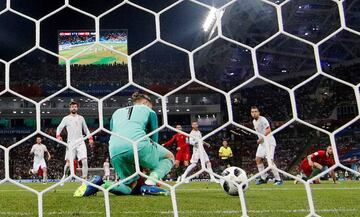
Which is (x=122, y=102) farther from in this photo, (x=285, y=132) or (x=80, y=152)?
(x=80, y=152)

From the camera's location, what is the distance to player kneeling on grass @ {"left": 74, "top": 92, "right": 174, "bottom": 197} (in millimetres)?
3633

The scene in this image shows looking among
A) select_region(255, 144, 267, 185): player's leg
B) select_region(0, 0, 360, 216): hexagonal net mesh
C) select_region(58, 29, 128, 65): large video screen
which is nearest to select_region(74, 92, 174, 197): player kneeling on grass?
select_region(255, 144, 267, 185): player's leg

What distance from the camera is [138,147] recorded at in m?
3.67

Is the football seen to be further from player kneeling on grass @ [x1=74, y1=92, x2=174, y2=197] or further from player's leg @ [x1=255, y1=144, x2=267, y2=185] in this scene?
player's leg @ [x1=255, y1=144, x2=267, y2=185]

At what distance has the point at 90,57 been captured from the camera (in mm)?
23594

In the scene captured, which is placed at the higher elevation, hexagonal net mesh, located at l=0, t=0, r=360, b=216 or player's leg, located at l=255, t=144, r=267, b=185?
hexagonal net mesh, located at l=0, t=0, r=360, b=216

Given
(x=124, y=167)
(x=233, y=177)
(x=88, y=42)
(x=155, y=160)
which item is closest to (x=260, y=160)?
(x=233, y=177)

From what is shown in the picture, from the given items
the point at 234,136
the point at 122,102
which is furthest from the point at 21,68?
the point at 234,136

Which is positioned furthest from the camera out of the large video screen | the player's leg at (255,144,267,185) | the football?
the large video screen

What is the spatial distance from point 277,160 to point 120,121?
51.6 feet

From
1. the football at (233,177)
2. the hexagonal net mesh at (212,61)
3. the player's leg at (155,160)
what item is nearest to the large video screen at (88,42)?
the hexagonal net mesh at (212,61)

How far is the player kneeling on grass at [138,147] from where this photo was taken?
3.63 metres

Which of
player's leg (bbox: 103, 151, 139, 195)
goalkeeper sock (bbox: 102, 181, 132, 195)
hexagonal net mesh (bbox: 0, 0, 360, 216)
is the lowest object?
goalkeeper sock (bbox: 102, 181, 132, 195)

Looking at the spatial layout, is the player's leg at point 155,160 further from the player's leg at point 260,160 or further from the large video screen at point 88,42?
the large video screen at point 88,42
